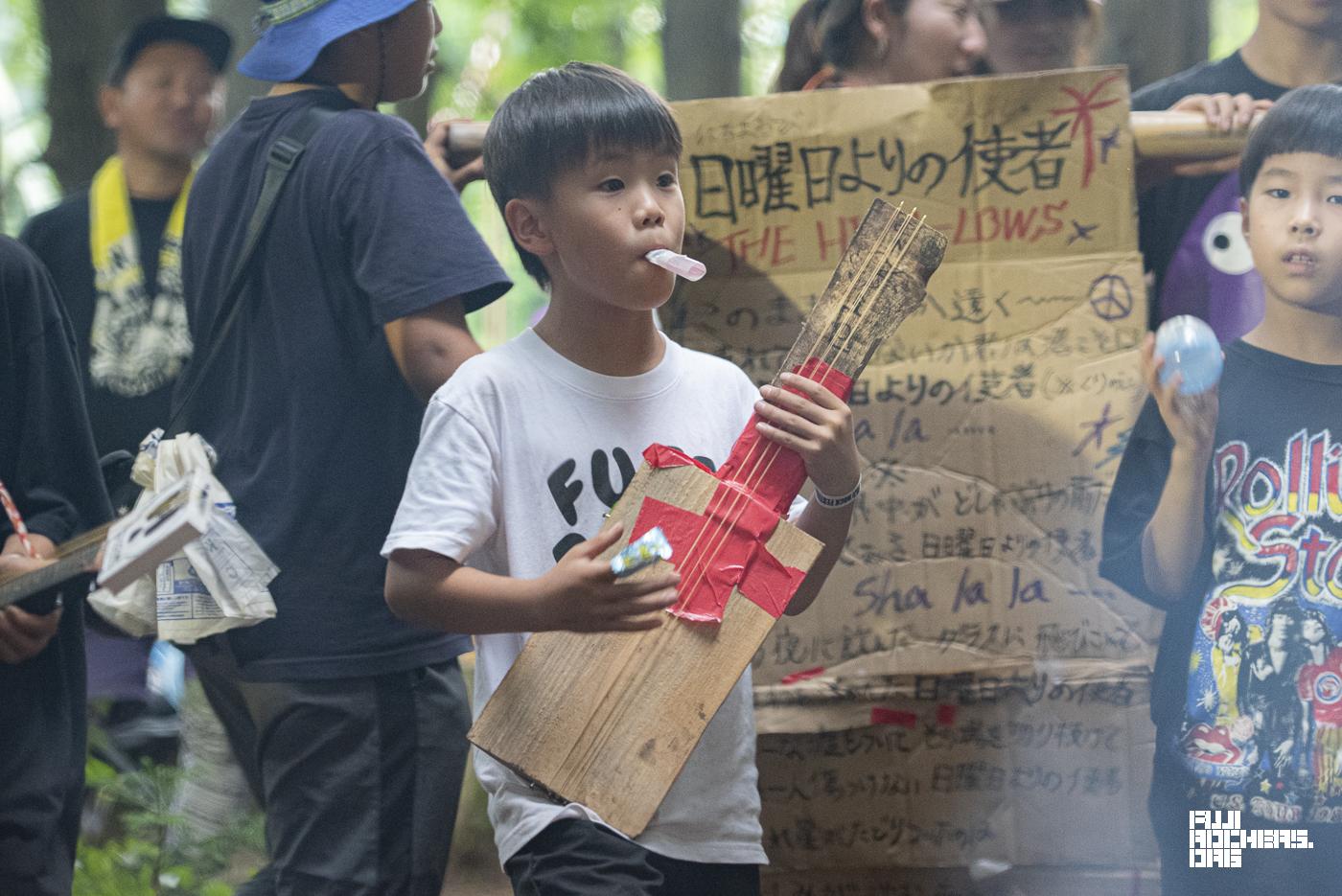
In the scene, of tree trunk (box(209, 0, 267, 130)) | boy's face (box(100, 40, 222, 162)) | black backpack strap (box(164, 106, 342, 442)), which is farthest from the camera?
tree trunk (box(209, 0, 267, 130))

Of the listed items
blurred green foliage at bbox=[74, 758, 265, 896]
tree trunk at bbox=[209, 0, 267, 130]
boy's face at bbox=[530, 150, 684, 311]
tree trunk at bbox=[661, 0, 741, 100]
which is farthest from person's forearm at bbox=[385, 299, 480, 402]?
tree trunk at bbox=[661, 0, 741, 100]

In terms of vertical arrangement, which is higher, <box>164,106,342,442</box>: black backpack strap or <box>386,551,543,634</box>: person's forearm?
<box>164,106,342,442</box>: black backpack strap

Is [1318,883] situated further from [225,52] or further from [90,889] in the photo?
[225,52]

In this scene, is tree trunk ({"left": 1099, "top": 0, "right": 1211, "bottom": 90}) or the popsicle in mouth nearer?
the popsicle in mouth

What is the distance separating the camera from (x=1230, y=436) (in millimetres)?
2854

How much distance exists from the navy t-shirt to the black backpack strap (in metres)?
0.02

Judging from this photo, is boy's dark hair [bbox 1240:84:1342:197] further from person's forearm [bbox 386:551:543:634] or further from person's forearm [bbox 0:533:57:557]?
person's forearm [bbox 0:533:57:557]

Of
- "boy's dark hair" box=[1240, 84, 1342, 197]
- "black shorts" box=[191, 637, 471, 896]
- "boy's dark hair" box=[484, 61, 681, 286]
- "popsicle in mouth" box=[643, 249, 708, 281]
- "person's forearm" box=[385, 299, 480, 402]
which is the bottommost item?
"black shorts" box=[191, 637, 471, 896]

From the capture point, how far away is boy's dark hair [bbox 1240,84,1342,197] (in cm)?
289

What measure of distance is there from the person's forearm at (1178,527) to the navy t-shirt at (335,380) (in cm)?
118

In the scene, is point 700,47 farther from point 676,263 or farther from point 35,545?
point 676,263

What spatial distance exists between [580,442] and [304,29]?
1.07 m

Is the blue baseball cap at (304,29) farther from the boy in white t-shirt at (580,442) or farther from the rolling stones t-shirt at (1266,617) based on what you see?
the rolling stones t-shirt at (1266,617)

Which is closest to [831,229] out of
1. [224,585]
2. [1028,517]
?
[1028,517]
